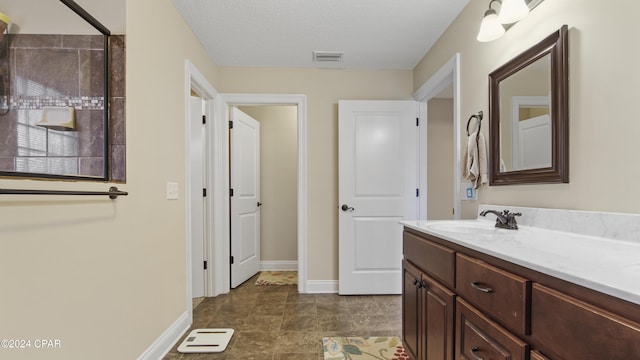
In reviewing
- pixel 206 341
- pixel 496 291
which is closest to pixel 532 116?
pixel 496 291

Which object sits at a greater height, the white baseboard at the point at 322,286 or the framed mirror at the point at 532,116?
the framed mirror at the point at 532,116

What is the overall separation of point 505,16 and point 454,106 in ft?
2.62

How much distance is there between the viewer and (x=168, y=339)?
1889 millimetres

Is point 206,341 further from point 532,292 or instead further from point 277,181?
point 277,181

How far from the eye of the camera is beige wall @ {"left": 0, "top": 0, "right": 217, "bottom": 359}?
3.16 ft

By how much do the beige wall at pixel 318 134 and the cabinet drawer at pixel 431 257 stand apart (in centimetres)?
133

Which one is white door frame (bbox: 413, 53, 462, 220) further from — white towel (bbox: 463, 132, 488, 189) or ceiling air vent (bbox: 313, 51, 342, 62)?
ceiling air vent (bbox: 313, 51, 342, 62)

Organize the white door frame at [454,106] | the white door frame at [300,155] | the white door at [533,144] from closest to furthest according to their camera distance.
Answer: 1. the white door at [533,144]
2. the white door frame at [454,106]
3. the white door frame at [300,155]

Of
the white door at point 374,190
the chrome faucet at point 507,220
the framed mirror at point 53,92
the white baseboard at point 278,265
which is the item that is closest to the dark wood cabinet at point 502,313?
the chrome faucet at point 507,220

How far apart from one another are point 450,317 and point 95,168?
175cm

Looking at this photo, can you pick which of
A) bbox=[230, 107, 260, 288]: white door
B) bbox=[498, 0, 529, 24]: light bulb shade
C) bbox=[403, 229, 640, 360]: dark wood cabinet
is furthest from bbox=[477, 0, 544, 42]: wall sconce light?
bbox=[230, 107, 260, 288]: white door

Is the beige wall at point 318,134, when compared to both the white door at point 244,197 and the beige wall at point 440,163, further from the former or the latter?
the beige wall at point 440,163

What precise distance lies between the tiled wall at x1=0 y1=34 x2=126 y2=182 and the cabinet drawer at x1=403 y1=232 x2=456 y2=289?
63.5 inches

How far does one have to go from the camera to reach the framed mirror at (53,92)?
902mm
